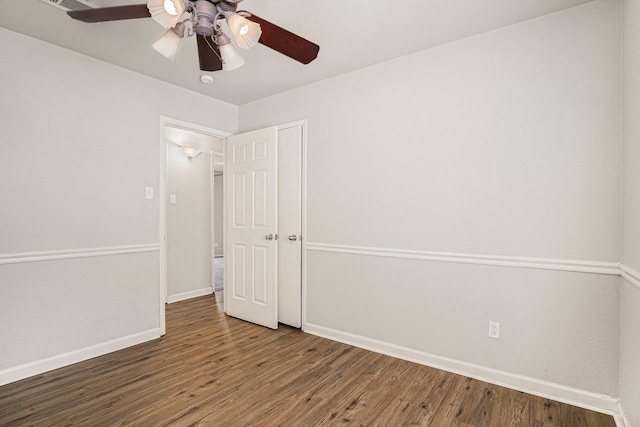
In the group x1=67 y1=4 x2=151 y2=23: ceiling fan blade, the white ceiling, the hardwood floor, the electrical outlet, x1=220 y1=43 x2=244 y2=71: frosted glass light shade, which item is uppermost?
the white ceiling

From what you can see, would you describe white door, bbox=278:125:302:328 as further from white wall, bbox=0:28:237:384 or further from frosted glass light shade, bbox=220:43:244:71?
frosted glass light shade, bbox=220:43:244:71

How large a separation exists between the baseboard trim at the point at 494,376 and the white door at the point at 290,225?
517 millimetres

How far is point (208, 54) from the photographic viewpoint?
183cm

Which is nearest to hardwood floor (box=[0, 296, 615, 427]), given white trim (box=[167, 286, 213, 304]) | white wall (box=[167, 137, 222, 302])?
white trim (box=[167, 286, 213, 304])

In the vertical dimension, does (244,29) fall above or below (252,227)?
above

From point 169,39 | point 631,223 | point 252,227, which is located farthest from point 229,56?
point 631,223

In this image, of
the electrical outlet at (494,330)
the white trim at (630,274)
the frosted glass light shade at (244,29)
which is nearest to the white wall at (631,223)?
the white trim at (630,274)

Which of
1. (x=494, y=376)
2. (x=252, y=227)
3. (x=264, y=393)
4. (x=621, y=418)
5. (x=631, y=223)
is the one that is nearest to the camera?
(x=631, y=223)

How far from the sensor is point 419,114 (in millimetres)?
2600

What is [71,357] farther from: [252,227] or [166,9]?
[166,9]

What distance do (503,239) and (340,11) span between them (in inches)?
73.8

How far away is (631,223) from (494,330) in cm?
105

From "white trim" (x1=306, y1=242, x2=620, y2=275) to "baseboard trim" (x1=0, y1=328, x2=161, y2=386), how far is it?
1930mm

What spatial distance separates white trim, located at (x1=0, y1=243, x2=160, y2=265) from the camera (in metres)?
2.34
